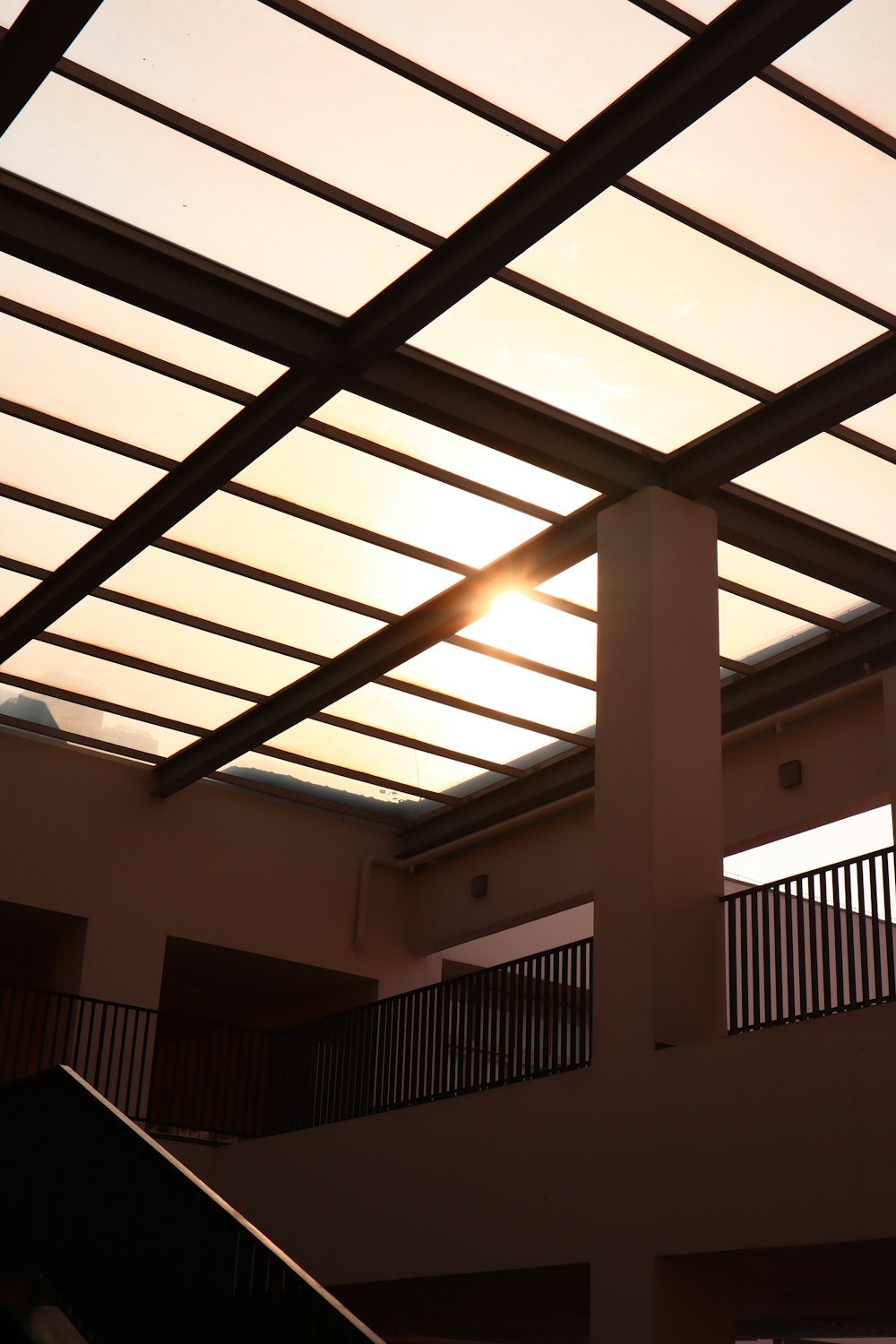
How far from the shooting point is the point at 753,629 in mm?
15070

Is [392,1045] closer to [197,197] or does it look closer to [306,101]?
[197,197]

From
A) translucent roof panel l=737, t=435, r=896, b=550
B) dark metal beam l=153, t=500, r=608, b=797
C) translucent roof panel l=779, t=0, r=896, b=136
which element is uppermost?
translucent roof panel l=779, t=0, r=896, b=136

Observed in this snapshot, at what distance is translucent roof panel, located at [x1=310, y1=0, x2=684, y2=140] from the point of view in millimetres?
8734

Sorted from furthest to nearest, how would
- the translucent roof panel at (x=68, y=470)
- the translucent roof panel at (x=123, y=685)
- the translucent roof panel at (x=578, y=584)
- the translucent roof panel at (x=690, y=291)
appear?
the translucent roof panel at (x=123, y=685) → the translucent roof panel at (x=578, y=584) → the translucent roof panel at (x=68, y=470) → the translucent roof panel at (x=690, y=291)

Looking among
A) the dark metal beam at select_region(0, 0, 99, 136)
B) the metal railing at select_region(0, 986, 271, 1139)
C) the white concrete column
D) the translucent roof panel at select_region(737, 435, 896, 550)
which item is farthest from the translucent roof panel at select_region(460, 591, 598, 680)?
the dark metal beam at select_region(0, 0, 99, 136)

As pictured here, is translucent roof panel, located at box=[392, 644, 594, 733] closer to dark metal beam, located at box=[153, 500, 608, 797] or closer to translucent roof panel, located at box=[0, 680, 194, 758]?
dark metal beam, located at box=[153, 500, 608, 797]

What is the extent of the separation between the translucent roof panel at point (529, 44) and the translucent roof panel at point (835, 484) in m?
3.90

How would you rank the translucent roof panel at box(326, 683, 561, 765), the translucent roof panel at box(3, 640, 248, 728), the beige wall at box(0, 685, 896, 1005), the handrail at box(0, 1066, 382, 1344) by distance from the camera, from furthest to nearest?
the beige wall at box(0, 685, 896, 1005)
the translucent roof panel at box(326, 683, 561, 765)
the translucent roof panel at box(3, 640, 248, 728)
the handrail at box(0, 1066, 382, 1344)

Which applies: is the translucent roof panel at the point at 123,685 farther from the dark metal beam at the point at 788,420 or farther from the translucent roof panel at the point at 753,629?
the dark metal beam at the point at 788,420

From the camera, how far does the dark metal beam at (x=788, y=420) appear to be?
10977mm

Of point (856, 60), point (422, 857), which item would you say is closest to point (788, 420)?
point (856, 60)

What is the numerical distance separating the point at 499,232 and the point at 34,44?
3.00 meters

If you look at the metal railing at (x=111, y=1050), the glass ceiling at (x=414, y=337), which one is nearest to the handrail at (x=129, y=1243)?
the glass ceiling at (x=414, y=337)

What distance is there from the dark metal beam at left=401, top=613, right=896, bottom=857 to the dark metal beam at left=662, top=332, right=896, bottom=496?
3110 mm
